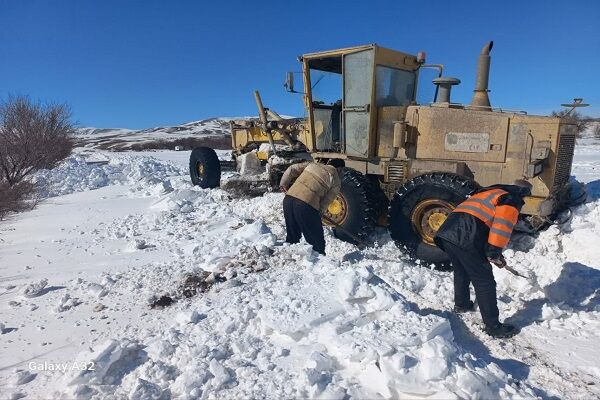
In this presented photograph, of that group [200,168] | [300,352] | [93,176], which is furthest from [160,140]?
[300,352]

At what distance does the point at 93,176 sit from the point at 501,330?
13.1m

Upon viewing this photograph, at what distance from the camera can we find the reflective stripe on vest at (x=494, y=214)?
11.8ft

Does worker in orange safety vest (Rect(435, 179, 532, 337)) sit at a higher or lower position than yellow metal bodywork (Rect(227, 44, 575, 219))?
lower

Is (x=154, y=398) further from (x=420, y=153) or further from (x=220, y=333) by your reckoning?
(x=420, y=153)

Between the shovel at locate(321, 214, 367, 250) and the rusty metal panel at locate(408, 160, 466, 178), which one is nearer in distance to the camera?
the rusty metal panel at locate(408, 160, 466, 178)

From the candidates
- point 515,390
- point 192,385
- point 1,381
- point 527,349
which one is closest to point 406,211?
point 527,349

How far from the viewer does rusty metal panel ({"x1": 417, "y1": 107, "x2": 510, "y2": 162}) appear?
16.5 ft

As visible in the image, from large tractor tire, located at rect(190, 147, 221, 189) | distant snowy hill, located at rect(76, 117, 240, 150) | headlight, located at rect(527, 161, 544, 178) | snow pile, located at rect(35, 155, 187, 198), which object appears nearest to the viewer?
headlight, located at rect(527, 161, 544, 178)

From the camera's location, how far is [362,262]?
5.00 meters

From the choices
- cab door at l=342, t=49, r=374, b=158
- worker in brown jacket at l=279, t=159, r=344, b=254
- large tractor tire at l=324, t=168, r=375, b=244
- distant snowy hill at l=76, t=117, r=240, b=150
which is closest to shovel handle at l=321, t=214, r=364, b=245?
large tractor tire at l=324, t=168, r=375, b=244

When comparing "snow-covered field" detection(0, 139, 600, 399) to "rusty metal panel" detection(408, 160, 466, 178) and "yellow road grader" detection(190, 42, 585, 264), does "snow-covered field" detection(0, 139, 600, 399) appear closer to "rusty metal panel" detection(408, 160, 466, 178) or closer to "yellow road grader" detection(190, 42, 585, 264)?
"yellow road grader" detection(190, 42, 585, 264)

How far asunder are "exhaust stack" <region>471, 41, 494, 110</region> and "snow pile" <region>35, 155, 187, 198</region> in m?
6.96

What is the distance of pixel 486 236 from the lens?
3.76m

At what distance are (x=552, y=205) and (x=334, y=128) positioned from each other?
128 inches
